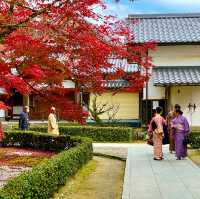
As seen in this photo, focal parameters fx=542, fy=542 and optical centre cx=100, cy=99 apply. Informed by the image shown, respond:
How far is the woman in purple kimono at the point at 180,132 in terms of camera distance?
17.4 m

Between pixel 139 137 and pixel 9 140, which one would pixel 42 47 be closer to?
pixel 9 140

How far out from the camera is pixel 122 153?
2108 centimetres

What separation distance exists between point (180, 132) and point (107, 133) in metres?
11.2

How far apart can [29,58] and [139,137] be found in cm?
1647

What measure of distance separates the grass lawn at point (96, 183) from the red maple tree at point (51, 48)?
183 centimetres

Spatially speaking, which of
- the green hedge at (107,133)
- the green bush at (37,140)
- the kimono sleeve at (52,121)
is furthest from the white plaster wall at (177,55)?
the green bush at (37,140)

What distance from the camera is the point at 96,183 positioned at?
13.3 meters

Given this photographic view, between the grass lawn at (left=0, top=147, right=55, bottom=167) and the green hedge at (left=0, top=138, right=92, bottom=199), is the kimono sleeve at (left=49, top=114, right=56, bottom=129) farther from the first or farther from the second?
the green hedge at (left=0, top=138, right=92, bottom=199)

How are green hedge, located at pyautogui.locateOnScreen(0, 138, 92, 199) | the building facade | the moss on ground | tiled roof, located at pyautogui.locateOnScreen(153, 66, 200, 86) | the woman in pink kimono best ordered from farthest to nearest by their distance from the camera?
the building facade → tiled roof, located at pyautogui.locateOnScreen(153, 66, 200, 86) → the woman in pink kimono → the moss on ground → green hedge, located at pyautogui.locateOnScreen(0, 138, 92, 199)

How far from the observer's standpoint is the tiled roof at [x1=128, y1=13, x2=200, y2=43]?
1246 inches

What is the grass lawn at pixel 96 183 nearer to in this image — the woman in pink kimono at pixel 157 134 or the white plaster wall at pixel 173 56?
the woman in pink kimono at pixel 157 134

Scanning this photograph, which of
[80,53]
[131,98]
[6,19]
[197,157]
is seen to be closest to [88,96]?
[131,98]

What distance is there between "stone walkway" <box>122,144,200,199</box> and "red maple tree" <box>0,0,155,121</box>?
268 cm

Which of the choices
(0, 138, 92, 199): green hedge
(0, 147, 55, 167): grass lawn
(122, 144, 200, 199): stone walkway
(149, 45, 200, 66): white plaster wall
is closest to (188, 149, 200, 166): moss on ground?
(122, 144, 200, 199): stone walkway
